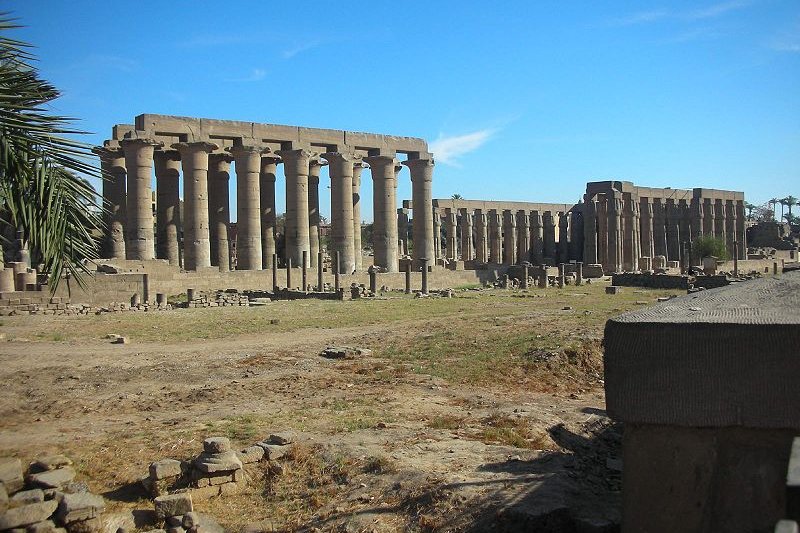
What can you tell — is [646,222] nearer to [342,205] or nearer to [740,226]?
[740,226]

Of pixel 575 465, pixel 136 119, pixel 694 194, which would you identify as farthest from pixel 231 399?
pixel 694 194

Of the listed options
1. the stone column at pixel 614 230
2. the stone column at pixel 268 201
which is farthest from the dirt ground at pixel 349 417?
the stone column at pixel 614 230

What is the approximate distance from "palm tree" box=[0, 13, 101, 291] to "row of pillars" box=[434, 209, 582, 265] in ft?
181

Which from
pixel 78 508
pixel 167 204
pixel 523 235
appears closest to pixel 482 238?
pixel 523 235

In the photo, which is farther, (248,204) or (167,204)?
(167,204)

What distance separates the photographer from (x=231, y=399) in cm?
1255

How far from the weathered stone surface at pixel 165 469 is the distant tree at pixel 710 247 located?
58.9 metres

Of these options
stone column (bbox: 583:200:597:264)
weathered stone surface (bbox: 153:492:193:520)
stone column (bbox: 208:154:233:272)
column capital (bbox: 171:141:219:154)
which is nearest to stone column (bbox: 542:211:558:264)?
stone column (bbox: 583:200:597:264)

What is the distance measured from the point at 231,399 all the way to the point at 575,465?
20.9 ft

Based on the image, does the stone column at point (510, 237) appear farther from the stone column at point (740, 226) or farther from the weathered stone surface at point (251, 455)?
the weathered stone surface at point (251, 455)

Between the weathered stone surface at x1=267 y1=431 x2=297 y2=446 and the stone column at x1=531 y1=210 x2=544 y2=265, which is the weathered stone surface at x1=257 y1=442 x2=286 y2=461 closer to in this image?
the weathered stone surface at x1=267 y1=431 x2=297 y2=446

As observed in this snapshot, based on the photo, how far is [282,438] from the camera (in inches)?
366

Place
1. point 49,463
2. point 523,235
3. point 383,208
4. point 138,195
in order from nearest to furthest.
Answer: point 49,463
point 138,195
point 383,208
point 523,235

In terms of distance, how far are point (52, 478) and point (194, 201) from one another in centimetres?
3067
